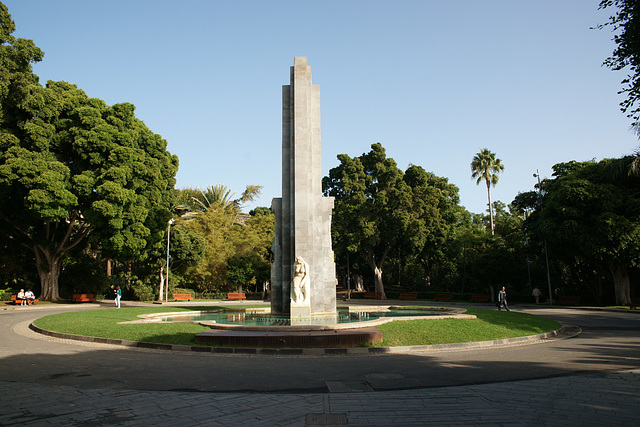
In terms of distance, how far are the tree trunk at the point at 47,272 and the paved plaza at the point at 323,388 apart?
2702cm

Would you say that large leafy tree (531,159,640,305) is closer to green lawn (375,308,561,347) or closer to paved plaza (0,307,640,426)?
green lawn (375,308,561,347)

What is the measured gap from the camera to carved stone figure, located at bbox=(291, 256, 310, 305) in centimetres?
1794

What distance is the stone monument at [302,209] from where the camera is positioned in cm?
2031

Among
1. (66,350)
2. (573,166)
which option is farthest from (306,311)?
(573,166)

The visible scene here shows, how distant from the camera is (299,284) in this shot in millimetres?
18109

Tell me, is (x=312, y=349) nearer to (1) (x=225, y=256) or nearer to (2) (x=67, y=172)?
(2) (x=67, y=172)

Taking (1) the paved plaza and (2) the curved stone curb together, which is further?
(2) the curved stone curb

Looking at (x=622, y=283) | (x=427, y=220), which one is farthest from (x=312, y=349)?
(x=427, y=220)

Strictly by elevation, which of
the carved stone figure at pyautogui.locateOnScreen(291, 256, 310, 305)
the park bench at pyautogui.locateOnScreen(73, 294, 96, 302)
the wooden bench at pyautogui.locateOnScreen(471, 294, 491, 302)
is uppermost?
the carved stone figure at pyautogui.locateOnScreen(291, 256, 310, 305)

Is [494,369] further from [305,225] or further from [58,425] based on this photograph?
[305,225]

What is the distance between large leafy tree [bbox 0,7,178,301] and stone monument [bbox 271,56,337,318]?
54.8ft

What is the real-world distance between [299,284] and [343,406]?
11738mm

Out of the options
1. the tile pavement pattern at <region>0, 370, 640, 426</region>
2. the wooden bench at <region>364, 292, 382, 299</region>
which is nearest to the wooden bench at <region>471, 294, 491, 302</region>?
the wooden bench at <region>364, 292, 382, 299</region>

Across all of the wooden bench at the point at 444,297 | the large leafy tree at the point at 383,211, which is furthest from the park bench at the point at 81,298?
the wooden bench at the point at 444,297
